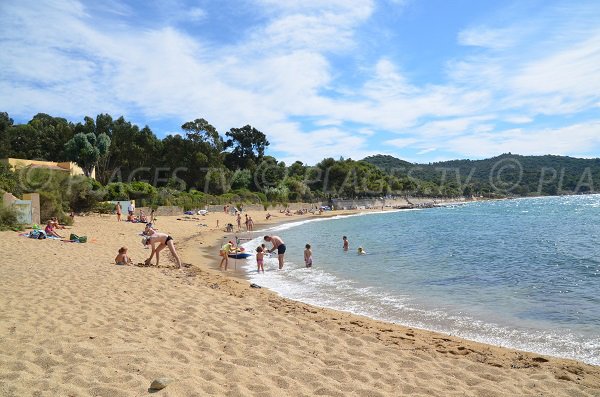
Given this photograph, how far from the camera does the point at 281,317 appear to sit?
25.2 ft

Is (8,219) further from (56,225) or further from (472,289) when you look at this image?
(472,289)

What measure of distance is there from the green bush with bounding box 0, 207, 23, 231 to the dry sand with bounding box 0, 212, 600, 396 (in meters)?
10.6

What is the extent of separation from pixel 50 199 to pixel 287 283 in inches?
667

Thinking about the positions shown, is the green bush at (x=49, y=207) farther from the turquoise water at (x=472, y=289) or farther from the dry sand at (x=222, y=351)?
the dry sand at (x=222, y=351)

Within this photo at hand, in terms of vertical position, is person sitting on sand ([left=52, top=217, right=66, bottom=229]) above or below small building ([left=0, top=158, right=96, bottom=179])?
below

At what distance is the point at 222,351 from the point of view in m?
5.49

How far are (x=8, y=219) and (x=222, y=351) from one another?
17.9m

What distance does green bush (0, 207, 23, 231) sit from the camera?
→ 18.3 meters

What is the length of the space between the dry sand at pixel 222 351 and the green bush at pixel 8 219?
1064 cm

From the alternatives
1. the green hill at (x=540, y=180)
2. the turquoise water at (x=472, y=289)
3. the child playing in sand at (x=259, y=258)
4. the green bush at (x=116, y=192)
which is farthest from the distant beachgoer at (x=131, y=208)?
the green hill at (x=540, y=180)

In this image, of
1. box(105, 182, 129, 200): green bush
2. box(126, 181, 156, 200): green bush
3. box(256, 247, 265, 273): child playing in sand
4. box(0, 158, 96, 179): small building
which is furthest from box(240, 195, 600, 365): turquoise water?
box(0, 158, 96, 179): small building

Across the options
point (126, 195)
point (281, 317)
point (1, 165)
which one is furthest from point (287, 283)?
point (126, 195)

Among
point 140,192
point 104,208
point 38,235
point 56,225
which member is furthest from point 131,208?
point 38,235

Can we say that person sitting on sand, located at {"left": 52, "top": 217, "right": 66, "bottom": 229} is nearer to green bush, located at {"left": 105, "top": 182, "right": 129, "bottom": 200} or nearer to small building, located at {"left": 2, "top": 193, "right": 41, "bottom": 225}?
small building, located at {"left": 2, "top": 193, "right": 41, "bottom": 225}
